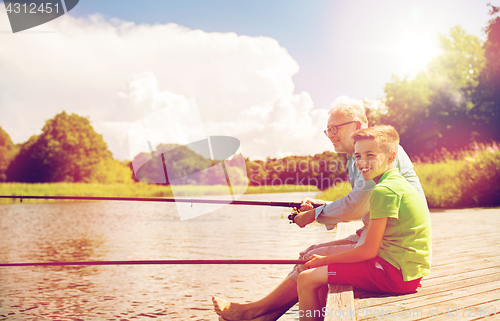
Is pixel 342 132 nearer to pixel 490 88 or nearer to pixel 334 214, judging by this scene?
pixel 334 214

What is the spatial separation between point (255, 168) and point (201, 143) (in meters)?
28.6

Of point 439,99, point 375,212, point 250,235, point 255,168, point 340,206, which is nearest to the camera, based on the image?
point 375,212

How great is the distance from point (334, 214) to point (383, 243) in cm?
41

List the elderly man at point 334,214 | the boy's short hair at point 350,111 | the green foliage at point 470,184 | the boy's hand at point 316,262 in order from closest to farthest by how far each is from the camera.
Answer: the boy's hand at point 316,262 < the elderly man at point 334,214 < the boy's short hair at point 350,111 < the green foliage at point 470,184

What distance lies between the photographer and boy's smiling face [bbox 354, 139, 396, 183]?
206 centimetres

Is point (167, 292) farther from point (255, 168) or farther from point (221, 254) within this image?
point (255, 168)

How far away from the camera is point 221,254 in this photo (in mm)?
7176

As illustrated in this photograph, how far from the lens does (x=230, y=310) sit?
2662 mm

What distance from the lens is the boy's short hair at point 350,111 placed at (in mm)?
2496

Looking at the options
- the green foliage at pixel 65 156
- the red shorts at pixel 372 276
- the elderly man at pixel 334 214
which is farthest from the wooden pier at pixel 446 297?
the green foliage at pixel 65 156

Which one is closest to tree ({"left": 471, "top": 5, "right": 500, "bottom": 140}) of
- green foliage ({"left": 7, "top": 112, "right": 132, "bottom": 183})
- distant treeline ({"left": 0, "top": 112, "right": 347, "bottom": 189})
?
distant treeline ({"left": 0, "top": 112, "right": 347, "bottom": 189})

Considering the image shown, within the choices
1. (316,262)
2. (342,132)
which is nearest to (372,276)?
(316,262)

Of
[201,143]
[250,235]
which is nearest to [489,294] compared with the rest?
[201,143]

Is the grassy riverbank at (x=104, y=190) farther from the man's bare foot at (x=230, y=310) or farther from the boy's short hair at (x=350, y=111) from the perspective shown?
the boy's short hair at (x=350, y=111)
